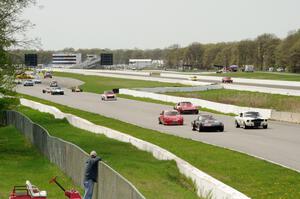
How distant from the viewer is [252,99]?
76.3 meters

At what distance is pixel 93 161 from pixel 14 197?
2371 millimetres

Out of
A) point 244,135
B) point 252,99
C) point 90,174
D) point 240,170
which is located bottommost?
point 252,99

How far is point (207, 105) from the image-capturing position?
6612cm

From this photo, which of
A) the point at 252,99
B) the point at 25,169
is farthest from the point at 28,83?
the point at 25,169

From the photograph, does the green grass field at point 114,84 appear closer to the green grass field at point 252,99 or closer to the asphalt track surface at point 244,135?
the green grass field at point 252,99

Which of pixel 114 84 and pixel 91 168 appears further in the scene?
pixel 114 84

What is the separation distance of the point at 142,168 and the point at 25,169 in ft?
18.8

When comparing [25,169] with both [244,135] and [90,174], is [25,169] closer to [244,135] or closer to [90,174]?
[90,174]

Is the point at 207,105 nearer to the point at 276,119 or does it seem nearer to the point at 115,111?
the point at 115,111

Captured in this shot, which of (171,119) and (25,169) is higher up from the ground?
(25,169)

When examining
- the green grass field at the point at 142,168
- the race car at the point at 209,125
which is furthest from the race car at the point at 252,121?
the green grass field at the point at 142,168

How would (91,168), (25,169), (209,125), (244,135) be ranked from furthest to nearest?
(209,125) < (244,135) < (25,169) < (91,168)

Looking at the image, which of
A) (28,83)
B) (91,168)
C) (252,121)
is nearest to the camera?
(91,168)

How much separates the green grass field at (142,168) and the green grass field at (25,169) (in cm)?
226
